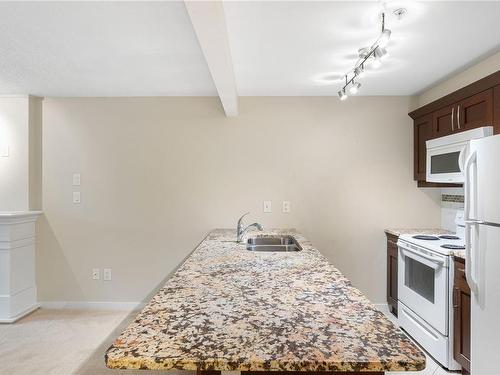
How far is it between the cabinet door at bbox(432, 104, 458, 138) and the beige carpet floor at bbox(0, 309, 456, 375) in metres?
1.79

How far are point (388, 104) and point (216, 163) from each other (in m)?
1.90

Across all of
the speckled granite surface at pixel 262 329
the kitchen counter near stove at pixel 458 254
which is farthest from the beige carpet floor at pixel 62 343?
the speckled granite surface at pixel 262 329

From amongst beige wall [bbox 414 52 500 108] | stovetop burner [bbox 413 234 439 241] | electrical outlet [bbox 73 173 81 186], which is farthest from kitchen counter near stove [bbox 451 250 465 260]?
electrical outlet [bbox 73 173 81 186]

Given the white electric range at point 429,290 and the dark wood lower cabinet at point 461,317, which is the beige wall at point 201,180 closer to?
the white electric range at point 429,290

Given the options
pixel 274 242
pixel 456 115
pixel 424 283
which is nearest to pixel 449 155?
pixel 456 115

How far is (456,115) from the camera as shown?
2.44 m

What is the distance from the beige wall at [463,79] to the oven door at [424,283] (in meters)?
1.40

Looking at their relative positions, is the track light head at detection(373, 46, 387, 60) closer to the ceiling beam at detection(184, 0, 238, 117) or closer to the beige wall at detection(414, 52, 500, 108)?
the ceiling beam at detection(184, 0, 238, 117)

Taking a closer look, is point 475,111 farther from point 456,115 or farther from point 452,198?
point 452,198

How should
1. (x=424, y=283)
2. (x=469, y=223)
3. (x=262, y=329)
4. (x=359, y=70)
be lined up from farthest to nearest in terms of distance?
(x=424, y=283), (x=359, y=70), (x=469, y=223), (x=262, y=329)

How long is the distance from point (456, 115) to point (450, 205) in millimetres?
1013

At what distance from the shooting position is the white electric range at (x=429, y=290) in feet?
6.93

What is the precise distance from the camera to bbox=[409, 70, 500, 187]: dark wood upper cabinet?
6.84 feet

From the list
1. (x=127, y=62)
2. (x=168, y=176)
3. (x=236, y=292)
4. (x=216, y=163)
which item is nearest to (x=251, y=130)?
(x=216, y=163)
